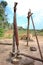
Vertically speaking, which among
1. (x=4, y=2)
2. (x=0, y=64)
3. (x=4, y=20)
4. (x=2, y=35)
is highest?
(x=4, y=2)

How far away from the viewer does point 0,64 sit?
251 inches

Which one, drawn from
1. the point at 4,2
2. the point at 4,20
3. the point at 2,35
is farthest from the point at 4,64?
the point at 4,2

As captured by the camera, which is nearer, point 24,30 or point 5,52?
point 5,52

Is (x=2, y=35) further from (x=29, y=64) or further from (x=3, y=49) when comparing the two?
(x=29, y=64)

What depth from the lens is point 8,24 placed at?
572 inches

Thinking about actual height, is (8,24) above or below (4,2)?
below

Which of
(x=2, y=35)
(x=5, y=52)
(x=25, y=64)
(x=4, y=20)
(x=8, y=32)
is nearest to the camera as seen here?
(x=25, y=64)

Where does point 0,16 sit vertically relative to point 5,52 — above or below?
above

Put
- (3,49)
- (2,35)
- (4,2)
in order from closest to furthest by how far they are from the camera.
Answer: (3,49) < (2,35) < (4,2)

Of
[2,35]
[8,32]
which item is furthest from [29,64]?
[8,32]

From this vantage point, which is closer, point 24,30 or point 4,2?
point 24,30

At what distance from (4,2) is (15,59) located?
10195mm

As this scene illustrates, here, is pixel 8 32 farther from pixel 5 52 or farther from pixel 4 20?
pixel 5 52

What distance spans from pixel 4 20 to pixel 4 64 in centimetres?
872
